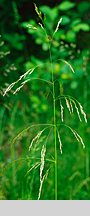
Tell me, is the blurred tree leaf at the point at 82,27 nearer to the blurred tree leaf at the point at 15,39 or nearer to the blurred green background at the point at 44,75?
the blurred green background at the point at 44,75

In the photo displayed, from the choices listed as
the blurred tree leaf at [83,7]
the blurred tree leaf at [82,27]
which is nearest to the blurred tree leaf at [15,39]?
the blurred tree leaf at [82,27]

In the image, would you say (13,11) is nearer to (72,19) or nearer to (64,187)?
(72,19)

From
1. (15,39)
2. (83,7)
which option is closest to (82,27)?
(83,7)

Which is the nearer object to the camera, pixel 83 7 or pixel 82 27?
pixel 82 27

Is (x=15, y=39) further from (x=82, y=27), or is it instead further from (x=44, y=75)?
(x=82, y=27)

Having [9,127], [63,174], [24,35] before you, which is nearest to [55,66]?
[24,35]

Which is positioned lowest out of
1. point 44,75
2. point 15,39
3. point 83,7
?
point 44,75

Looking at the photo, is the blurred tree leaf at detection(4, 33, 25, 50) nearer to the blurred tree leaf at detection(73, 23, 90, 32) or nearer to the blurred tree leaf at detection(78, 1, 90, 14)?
the blurred tree leaf at detection(73, 23, 90, 32)

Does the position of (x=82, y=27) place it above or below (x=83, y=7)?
below

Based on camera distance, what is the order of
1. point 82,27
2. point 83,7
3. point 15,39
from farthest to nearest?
point 83,7, point 15,39, point 82,27

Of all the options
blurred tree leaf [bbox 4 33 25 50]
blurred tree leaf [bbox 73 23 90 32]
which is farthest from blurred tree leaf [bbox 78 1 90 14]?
blurred tree leaf [bbox 4 33 25 50]

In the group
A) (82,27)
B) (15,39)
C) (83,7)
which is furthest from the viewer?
(83,7)
